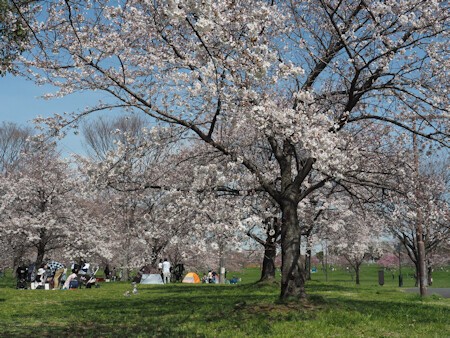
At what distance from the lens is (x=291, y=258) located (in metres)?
11.5

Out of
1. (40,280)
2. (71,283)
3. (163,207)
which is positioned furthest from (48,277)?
(163,207)

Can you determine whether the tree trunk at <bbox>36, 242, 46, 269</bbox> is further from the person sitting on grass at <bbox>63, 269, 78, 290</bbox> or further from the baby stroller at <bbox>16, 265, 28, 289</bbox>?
the person sitting on grass at <bbox>63, 269, 78, 290</bbox>

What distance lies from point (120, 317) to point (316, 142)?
612cm

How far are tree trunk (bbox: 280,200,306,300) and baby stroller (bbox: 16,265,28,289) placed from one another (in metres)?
19.0

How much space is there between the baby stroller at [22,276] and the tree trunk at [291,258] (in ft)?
62.3

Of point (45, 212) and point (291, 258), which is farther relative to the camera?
point (45, 212)

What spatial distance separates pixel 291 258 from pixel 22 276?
19.8 metres

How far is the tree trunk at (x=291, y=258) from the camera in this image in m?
11.4

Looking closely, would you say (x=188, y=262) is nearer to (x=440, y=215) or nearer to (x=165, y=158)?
(x=165, y=158)

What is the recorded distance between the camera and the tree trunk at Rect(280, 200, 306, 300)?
11422mm

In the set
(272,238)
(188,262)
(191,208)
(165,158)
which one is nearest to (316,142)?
(191,208)

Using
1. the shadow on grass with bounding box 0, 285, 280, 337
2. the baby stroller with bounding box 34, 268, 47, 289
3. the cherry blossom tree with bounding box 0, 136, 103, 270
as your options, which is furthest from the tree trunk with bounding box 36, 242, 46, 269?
the shadow on grass with bounding box 0, 285, 280, 337

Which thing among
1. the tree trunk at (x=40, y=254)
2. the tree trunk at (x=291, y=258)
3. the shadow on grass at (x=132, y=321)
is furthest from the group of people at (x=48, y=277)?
the tree trunk at (x=291, y=258)

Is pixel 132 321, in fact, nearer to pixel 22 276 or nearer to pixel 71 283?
pixel 71 283
